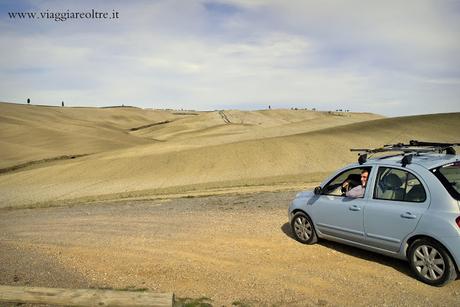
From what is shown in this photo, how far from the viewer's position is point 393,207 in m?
6.88

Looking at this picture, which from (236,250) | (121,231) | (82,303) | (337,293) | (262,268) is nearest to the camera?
(82,303)

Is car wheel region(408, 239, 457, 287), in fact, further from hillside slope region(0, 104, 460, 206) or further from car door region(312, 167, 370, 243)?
hillside slope region(0, 104, 460, 206)

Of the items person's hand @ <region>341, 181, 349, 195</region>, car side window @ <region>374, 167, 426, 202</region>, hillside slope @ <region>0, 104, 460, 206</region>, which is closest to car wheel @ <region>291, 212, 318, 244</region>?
person's hand @ <region>341, 181, 349, 195</region>

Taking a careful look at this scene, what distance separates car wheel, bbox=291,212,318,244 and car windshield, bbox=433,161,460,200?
2659 millimetres

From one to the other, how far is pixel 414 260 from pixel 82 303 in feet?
14.8

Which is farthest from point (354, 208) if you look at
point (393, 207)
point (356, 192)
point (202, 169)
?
point (202, 169)

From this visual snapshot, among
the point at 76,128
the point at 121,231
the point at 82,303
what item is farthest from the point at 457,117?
the point at 76,128

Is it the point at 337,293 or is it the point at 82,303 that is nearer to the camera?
the point at 82,303

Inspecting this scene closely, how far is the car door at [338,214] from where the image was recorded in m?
7.48

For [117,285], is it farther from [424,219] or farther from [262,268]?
[424,219]

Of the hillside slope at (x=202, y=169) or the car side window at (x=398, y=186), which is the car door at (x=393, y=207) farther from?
the hillside slope at (x=202, y=169)

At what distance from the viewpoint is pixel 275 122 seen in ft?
372

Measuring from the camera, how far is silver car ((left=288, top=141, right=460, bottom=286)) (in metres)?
6.21

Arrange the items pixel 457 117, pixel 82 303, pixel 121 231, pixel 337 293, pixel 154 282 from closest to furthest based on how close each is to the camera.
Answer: pixel 82 303 < pixel 337 293 < pixel 154 282 < pixel 121 231 < pixel 457 117
